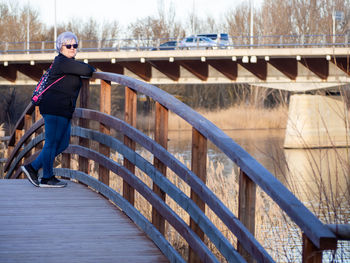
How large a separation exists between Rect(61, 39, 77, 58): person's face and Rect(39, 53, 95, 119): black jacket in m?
0.05

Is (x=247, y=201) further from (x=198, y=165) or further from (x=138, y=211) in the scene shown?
(x=138, y=211)

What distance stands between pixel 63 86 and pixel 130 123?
38.9 inches

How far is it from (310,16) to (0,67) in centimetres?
2407

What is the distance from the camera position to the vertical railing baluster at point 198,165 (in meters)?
4.08

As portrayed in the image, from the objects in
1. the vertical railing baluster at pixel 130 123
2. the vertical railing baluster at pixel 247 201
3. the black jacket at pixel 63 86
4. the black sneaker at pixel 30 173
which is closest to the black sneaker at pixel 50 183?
the black sneaker at pixel 30 173

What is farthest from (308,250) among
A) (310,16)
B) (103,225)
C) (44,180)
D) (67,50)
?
(310,16)

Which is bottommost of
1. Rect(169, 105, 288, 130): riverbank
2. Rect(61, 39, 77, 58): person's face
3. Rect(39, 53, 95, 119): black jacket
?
Rect(169, 105, 288, 130): riverbank

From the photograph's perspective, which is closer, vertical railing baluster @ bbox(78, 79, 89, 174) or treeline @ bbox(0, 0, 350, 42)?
vertical railing baluster @ bbox(78, 79, 89, 174)

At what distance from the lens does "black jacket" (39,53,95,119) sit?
6.31 metres

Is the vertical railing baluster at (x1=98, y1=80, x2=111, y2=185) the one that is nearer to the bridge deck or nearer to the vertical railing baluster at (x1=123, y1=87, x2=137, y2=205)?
the bridge deck

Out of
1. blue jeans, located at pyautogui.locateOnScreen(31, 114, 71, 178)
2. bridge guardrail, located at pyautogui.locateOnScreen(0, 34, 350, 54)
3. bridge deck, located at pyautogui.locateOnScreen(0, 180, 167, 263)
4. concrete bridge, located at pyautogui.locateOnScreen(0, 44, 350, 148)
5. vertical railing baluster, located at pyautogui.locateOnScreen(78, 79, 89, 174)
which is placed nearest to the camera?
bridge deck, located at pyautogui.locateOnScreen(0, 180, 167, 263)

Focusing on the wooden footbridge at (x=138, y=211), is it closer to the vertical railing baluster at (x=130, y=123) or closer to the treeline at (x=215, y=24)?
the vertical railing baluster at (x=130, y=123)

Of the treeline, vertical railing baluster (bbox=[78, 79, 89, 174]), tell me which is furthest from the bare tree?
vertical railing baluster (bbox=[78, 79, 89, 174])

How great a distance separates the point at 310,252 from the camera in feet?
8.07
